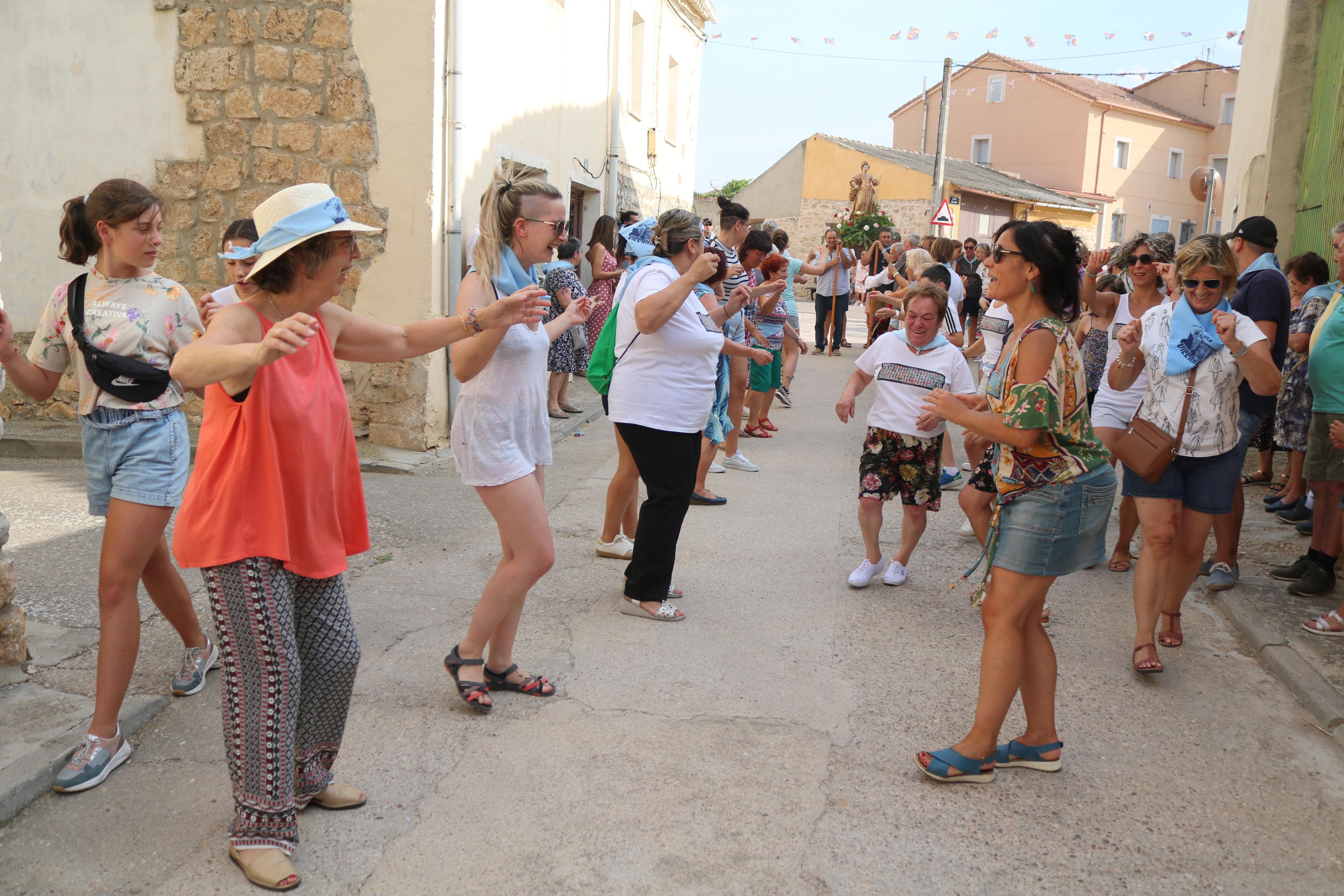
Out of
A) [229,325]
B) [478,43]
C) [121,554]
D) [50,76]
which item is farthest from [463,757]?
[50,76]

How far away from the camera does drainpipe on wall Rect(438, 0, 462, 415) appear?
7.47m

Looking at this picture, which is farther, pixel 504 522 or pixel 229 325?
pixel 504 522

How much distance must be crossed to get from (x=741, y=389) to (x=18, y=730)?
5.73 metres

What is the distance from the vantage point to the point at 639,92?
14.4m

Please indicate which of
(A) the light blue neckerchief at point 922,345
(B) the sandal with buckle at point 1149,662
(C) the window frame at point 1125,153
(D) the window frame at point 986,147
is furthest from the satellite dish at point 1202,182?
(D) the window frame at point 986,147

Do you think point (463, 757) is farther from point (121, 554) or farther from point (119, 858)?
point (121, 554)

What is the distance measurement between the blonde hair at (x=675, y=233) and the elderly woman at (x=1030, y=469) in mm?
1663

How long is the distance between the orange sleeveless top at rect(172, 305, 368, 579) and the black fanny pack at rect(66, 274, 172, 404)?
0.83m

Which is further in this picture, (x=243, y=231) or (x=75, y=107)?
(x=75, y=107)

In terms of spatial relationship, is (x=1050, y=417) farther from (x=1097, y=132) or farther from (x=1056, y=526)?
(x=1097, y=132)

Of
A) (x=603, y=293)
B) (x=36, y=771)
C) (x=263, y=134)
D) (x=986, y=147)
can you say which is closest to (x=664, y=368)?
(x=36, y=771)

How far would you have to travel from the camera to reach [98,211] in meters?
3.23

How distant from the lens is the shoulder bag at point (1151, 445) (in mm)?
4109

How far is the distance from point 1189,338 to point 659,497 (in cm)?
239
